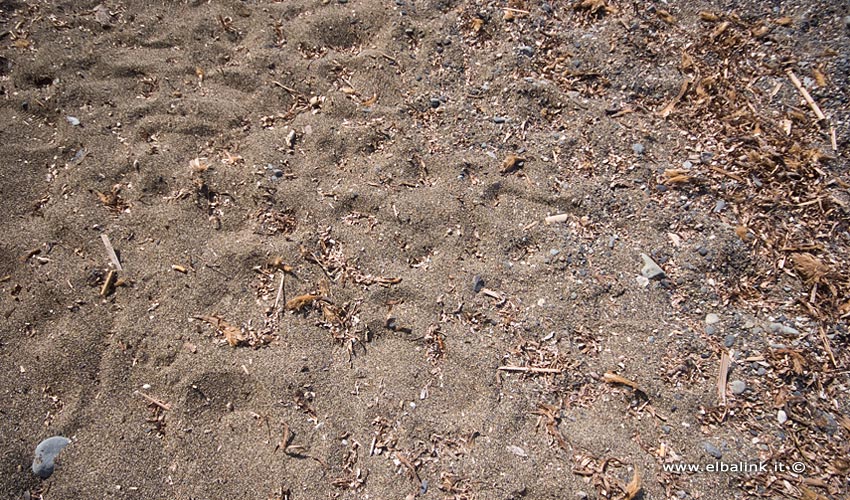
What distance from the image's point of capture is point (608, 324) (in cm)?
191

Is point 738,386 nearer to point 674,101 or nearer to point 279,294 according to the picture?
point 674,101

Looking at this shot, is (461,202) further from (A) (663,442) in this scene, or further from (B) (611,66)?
(A) (663,442)

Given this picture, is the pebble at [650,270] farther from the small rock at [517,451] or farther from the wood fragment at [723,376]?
the small rock at [517,451]

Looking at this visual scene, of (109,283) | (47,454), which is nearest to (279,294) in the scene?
(109,283)

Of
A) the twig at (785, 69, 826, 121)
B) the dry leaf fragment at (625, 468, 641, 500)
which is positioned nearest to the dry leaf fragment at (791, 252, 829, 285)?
the twig at (785, 69, 826, 121)

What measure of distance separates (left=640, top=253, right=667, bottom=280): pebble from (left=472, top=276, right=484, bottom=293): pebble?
61 cm

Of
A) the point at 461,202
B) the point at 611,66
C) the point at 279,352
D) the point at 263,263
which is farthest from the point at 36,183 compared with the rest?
the point at 611,66

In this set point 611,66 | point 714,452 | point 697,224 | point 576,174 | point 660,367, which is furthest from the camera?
point 611,66

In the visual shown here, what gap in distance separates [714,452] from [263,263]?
173cm

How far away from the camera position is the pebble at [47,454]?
5.77 feet

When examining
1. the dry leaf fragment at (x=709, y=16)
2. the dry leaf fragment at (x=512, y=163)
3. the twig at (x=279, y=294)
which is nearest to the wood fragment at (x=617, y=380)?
the dry leaf fragment at (x=512, y=163)

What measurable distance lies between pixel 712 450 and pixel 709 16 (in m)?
1.85

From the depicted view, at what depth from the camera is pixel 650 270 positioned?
1972 millimetres

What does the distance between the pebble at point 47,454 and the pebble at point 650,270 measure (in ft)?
7.05
